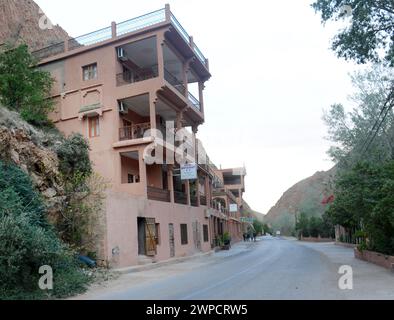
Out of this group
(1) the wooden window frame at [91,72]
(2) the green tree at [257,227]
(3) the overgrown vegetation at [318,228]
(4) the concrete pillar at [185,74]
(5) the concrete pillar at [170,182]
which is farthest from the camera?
(2) the green tree at [257,227]

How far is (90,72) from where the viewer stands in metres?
30.5

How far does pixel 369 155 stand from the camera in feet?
109

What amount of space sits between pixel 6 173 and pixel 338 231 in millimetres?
44454

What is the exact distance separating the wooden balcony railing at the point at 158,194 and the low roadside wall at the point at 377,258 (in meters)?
11.9

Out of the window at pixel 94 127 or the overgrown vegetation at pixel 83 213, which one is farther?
the window at pixel 94 127

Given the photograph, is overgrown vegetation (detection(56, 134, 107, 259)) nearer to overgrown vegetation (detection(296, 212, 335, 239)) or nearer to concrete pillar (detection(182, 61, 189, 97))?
concrete pillar (detection(182, 61, 189, 97))

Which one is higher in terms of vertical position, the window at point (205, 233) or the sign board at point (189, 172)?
the sign board at point (189, 172)

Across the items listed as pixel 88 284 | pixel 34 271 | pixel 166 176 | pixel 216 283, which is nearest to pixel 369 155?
pixel 166 176

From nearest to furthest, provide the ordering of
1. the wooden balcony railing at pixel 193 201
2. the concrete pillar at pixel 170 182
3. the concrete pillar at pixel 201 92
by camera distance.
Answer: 1. the concrete pillar at pixel 170 182
2. the wooden balcony railing at pixel 193 201
3. the concrete pillar at pixel 201 92

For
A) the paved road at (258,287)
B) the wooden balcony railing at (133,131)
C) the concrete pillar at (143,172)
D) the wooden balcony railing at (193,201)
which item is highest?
the wooden balcony railing at (133,131)

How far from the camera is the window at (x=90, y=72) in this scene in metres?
30.3

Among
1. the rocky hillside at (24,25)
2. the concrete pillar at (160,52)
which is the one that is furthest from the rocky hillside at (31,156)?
the rocky hillside at (24,25)

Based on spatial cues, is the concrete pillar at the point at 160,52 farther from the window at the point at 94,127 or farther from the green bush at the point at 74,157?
the green bush at the point at 74,157
